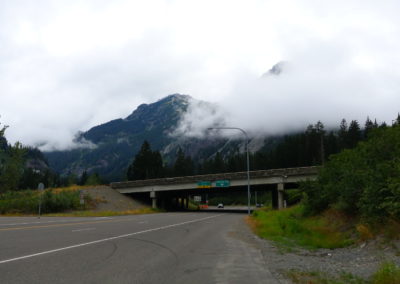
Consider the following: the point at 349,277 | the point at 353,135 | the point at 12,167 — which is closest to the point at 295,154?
the point at 353,135

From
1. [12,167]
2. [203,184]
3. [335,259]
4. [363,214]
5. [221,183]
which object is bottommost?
[335,259]

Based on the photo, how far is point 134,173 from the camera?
119 m

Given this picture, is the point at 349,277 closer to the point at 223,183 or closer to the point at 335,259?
the point at 335,259

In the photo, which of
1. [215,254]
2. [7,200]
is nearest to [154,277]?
[215,254]

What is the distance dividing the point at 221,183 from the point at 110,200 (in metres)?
18.2

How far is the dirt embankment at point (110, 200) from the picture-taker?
5612 cm

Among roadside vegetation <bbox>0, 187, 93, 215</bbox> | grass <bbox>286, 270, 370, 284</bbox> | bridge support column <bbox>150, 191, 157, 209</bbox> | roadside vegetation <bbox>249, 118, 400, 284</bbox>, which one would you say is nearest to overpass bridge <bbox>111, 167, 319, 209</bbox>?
bridge support column <bbox>150, 191, 157, 209</bbox>

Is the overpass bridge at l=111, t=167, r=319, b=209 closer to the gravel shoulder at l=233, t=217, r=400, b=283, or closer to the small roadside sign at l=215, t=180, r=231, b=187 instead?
the small roadside sign at l=215, t=180, r=231, b=187

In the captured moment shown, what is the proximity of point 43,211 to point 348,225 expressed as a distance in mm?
39938

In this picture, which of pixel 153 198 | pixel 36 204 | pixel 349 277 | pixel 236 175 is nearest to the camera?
pixel 349 277

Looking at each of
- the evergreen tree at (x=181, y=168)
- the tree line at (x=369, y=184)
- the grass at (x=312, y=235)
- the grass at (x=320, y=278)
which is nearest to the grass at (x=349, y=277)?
the grass at (x=320, y=278)

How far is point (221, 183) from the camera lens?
197 ft

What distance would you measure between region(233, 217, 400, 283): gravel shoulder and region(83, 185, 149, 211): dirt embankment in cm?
4602

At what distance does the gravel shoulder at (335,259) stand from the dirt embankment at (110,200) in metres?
46.0
